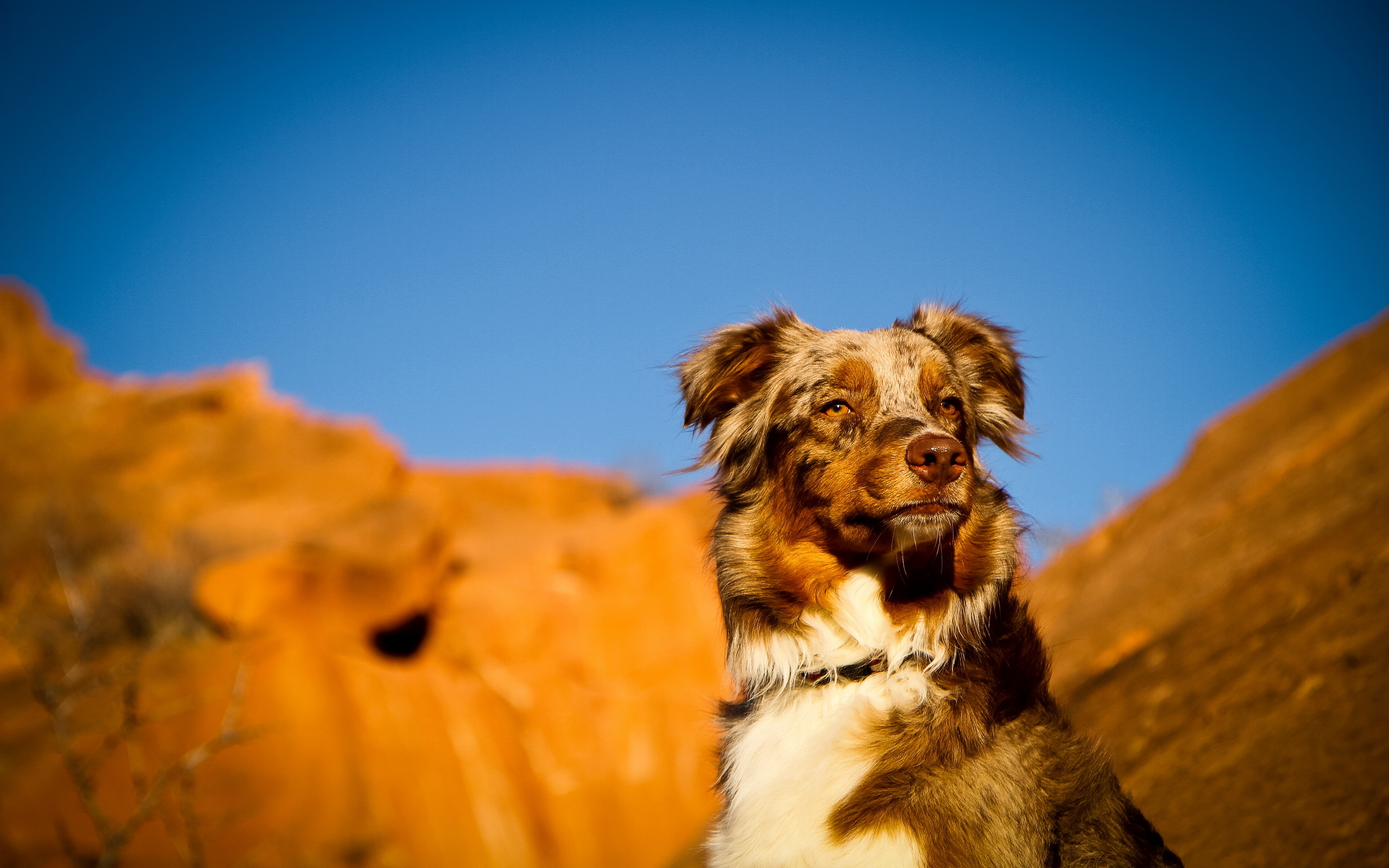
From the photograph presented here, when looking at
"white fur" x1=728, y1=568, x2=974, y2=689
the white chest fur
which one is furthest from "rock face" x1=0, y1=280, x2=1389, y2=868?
the white chest fur

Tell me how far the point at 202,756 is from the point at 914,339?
21.4 feet

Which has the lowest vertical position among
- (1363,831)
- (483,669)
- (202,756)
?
(1363,831)

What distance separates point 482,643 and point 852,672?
19229mm

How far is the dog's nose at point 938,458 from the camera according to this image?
3.58m

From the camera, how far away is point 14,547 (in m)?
24.6

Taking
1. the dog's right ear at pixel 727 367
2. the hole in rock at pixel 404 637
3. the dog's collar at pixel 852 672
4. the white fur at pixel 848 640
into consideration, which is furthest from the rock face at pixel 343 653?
the dog's collar at pixel 852 672

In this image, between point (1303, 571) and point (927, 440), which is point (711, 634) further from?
point (927, 440)

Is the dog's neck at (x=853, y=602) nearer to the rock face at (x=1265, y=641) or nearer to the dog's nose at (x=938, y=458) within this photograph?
the dog's nose at (x=938, y=458)

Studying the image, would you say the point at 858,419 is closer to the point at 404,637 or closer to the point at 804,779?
the point at 804,779

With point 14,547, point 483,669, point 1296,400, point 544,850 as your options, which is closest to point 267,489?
point 14,547

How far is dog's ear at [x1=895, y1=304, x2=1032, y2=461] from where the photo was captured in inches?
186

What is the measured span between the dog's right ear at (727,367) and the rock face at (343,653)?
9.79 m

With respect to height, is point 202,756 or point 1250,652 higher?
point 202,756

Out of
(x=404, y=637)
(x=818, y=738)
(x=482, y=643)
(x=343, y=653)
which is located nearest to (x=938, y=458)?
(x=818, y=738)
